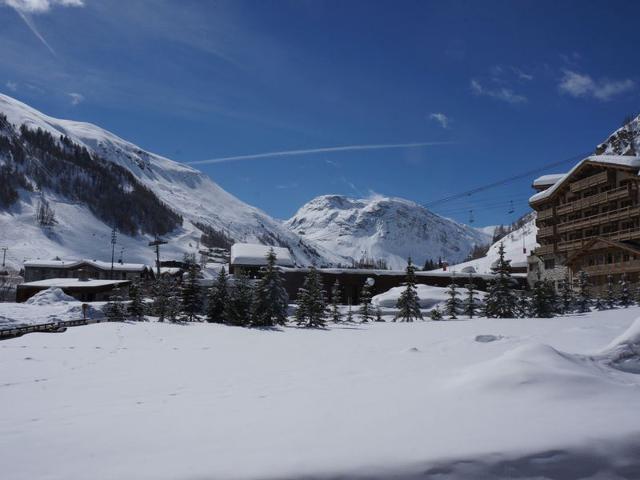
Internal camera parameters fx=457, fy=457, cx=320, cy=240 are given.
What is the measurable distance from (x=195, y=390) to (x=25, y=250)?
521 ft

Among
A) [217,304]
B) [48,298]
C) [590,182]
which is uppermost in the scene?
[590,182]

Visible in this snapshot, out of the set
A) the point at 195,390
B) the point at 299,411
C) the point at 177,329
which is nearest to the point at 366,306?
the point at 177,329

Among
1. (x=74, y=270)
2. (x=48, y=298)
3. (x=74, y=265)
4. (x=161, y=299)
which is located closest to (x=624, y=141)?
(x=161, y=299)

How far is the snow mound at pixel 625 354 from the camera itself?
7613 mm

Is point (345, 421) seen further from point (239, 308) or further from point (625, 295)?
point (625, 295)

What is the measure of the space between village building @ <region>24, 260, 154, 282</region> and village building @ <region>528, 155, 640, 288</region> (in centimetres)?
6252

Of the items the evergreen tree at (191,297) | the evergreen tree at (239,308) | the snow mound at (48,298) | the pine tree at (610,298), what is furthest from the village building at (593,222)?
the snow mound at (48,298)

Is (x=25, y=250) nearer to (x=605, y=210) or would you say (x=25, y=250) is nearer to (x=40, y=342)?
(x=40, y=342)

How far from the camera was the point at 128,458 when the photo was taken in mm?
4922

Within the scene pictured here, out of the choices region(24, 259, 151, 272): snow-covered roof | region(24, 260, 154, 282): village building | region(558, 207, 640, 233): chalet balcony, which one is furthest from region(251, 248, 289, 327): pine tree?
region(24, 259, 151, 272): snow-covered roof

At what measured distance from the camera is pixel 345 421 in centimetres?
576

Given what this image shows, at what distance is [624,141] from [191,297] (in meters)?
116

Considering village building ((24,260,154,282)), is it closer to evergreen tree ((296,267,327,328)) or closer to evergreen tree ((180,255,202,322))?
evergreen tree ((180,255,202,322))

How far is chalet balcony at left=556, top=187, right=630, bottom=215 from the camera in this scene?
3947 centimetres
